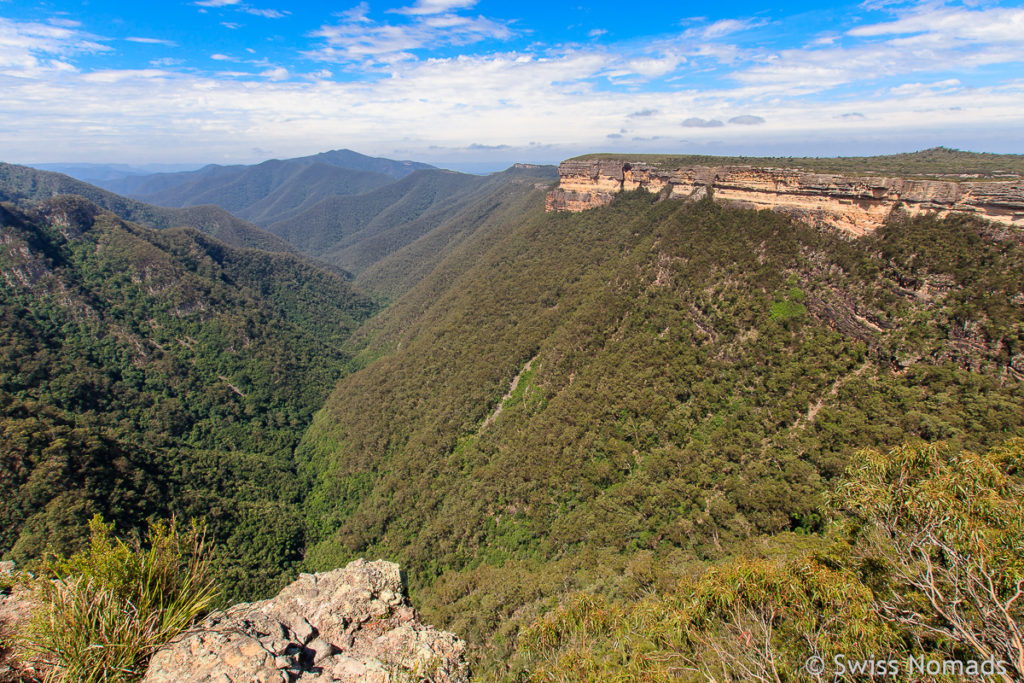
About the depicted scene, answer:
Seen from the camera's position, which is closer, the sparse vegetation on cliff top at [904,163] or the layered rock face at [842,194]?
the layered rock face at [842,194]

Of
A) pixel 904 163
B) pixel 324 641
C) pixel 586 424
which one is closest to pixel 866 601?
pixel 324 641

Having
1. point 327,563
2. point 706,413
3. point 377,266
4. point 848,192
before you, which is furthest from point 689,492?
point 377,266

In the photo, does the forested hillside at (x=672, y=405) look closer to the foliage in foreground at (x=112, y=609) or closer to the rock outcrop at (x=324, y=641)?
the rock outcrop at (x=324, y=641)

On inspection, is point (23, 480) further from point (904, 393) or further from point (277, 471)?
point (904, 393)

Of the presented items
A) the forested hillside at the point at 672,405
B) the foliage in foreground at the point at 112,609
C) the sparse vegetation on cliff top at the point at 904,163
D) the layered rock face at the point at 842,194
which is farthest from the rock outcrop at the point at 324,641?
the sparse vegetation on cliff top at the point at 904,163

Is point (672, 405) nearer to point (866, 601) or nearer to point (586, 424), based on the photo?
point (586, 424)

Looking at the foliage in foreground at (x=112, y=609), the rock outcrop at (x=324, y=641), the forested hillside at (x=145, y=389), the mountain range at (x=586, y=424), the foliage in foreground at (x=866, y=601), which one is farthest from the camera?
the forested hillside at (x=145, y=389)

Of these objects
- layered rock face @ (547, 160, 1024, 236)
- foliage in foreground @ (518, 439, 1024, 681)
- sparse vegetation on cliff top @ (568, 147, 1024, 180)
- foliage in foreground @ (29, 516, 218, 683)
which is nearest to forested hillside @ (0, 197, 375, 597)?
foliage in foreground @ (29, 516, 218, 683)
